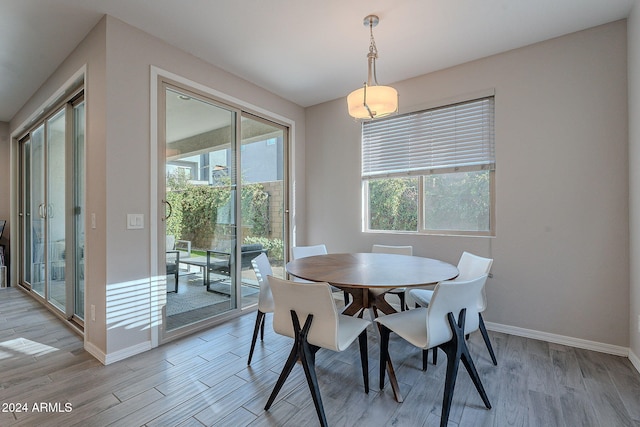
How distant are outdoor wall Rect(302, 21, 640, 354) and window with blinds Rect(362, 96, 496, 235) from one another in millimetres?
138

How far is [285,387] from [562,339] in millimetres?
2475

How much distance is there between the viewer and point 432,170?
3303mm

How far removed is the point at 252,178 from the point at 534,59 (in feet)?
10.3

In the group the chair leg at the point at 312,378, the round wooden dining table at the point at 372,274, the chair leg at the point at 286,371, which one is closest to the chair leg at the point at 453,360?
the round wooden dining table at the point at 372,274

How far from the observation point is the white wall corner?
2402 millimetres

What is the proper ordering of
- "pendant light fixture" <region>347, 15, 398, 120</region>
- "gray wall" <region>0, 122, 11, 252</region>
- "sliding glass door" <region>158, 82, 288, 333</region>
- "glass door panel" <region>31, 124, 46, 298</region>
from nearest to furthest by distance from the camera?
1. "pendant light fixture" <region>347, 15, 398, 120</region>
2. "sliding glass door" <region>158, 82, 288, 333</region>
3. "glass door panel" <region>31, 124, 46, 298</region>
4. "gray wall" <region>0, 122, 11, 252</region>

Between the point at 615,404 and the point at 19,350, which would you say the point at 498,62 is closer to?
the point at 615,404

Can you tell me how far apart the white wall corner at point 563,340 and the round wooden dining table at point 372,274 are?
117 cm

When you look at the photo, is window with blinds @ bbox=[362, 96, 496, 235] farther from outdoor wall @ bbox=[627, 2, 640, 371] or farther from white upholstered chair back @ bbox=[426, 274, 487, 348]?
white upholstered chair back @ bbox=[426, 274, 487, 348]

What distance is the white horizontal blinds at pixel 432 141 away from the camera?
3021 millimetres

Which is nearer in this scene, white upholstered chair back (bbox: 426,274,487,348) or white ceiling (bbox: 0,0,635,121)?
white upholstered chair back (bbox: 426,274,487,348)

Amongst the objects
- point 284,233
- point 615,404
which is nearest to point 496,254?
point 615,404

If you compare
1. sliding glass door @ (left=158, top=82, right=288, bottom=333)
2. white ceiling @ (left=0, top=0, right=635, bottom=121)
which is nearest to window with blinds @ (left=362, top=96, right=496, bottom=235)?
white ceiling @ (left=0, top=0, right=635, bottom=121)

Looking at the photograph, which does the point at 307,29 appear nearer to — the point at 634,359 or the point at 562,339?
the point at 562,339
